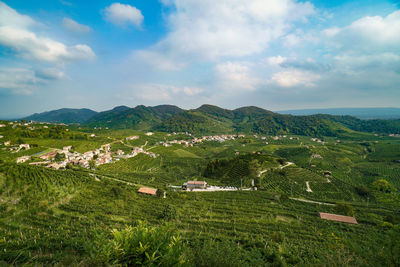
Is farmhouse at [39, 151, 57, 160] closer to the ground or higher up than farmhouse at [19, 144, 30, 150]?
closer to the ground

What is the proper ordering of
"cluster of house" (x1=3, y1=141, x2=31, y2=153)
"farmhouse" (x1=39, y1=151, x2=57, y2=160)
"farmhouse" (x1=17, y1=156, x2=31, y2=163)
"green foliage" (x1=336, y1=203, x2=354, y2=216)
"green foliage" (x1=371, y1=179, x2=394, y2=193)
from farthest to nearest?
"farmhouse" (x1=39, y1=151, x2=57, y2=160) < "cluster of house" (x1=3, y1=141, x2=31, y2=153) < "green foliage" (x1=371, y1=179, x2=394, y2=193) < "farmhouse" (x1=17, y1=156, x2=31, y2=163) < "green foliage" (x1=336, y1=203, x2=354, y2=216)

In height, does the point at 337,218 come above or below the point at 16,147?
below

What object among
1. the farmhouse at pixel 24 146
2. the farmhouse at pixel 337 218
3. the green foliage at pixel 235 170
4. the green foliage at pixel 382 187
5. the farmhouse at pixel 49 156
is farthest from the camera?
the farmhouse at pixel 24 146

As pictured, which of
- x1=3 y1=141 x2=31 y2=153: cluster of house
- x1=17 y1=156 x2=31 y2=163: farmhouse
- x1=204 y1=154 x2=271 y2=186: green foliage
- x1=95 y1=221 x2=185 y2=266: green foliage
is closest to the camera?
x1=95 y1=221 x2=185 y2=266: green foliage

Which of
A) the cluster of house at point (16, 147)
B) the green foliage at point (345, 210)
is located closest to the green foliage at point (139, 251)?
the green foliage at point (345, 210)

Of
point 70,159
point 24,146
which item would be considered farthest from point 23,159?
point 24,146

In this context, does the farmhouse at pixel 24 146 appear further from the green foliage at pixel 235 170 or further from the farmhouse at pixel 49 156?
the green foliage at pixel 235 170

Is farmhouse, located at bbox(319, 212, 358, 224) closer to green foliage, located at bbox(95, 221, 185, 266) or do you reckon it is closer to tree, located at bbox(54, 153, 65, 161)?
green foliage, located at bbox(95, 221, 185, 266)

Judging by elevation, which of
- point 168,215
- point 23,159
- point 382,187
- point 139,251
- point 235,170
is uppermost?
point 139,251

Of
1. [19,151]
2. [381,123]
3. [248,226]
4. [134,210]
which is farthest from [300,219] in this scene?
[381,123]

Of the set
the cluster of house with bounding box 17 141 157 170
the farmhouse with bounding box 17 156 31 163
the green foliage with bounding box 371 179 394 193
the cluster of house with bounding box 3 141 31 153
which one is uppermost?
the cluster of house with bounding box 3 141 31 153

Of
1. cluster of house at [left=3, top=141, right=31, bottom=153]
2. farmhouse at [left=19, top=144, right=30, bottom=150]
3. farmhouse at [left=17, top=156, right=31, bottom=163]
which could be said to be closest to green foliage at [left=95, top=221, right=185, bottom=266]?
farmhouse at [left=17, top=156, right=31, bottom=163]

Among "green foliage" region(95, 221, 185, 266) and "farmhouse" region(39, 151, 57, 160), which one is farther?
"farmhouse" region(39, 151, 57, 160)

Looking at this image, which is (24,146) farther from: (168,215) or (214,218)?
(214,218)
